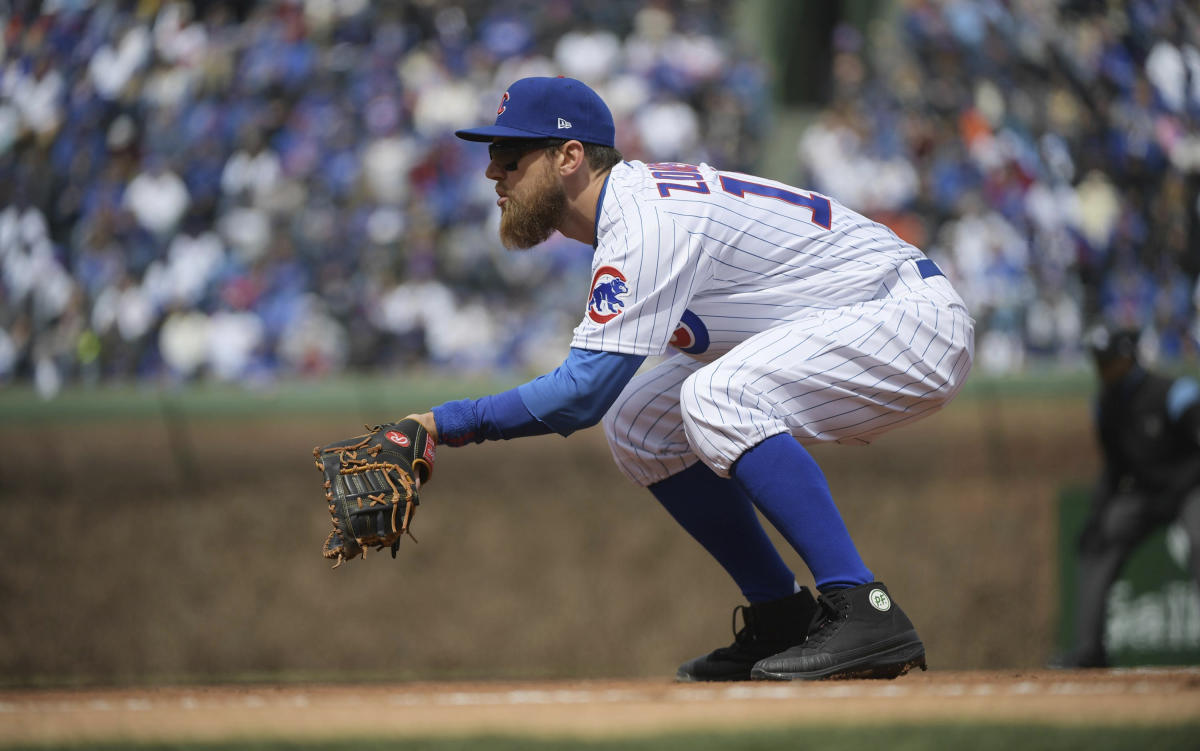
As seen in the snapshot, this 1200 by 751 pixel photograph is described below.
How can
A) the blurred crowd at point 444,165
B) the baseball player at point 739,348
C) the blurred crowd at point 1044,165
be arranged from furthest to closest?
the blurred crowd at point 444,165
the blurred crowd at point 1044,165
the baseball player at point 739,348

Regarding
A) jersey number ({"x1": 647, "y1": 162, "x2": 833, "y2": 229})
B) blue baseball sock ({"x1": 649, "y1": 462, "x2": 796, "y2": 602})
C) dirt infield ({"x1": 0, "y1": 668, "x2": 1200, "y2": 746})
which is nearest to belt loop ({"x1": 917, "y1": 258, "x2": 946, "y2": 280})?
jersey number ({"x1": 647, "y1": 162, "x2": 833, "y2": 229})

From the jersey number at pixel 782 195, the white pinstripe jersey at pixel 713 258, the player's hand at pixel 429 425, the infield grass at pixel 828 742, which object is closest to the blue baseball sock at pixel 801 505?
the white pinstripe jersey at pixel 713 258

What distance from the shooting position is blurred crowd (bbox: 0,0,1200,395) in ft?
23.3

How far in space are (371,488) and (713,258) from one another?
903 mm

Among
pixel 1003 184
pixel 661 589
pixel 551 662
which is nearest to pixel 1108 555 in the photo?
pixel 661 589

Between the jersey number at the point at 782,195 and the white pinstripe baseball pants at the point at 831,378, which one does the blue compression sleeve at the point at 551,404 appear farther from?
the jersey number at the point at 782,195

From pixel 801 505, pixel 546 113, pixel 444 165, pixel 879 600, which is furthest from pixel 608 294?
pixel 444 165

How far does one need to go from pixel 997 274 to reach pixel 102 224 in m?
5.57

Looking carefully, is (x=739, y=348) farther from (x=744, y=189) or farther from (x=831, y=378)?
(x=744, y=189)

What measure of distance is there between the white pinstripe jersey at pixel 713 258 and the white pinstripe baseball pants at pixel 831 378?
67 mm

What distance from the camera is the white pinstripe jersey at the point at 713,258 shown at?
2561mm

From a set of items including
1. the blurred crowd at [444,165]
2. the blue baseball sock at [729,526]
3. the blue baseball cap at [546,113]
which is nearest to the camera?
the blue baseball cap at [546,113]

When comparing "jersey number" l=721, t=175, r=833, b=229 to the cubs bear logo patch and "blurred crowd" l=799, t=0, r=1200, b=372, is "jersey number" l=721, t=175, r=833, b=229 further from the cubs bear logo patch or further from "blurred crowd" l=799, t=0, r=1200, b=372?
"blurred crowd" l=799, t=0, r=1200, b=372

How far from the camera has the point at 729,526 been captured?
300 cm
